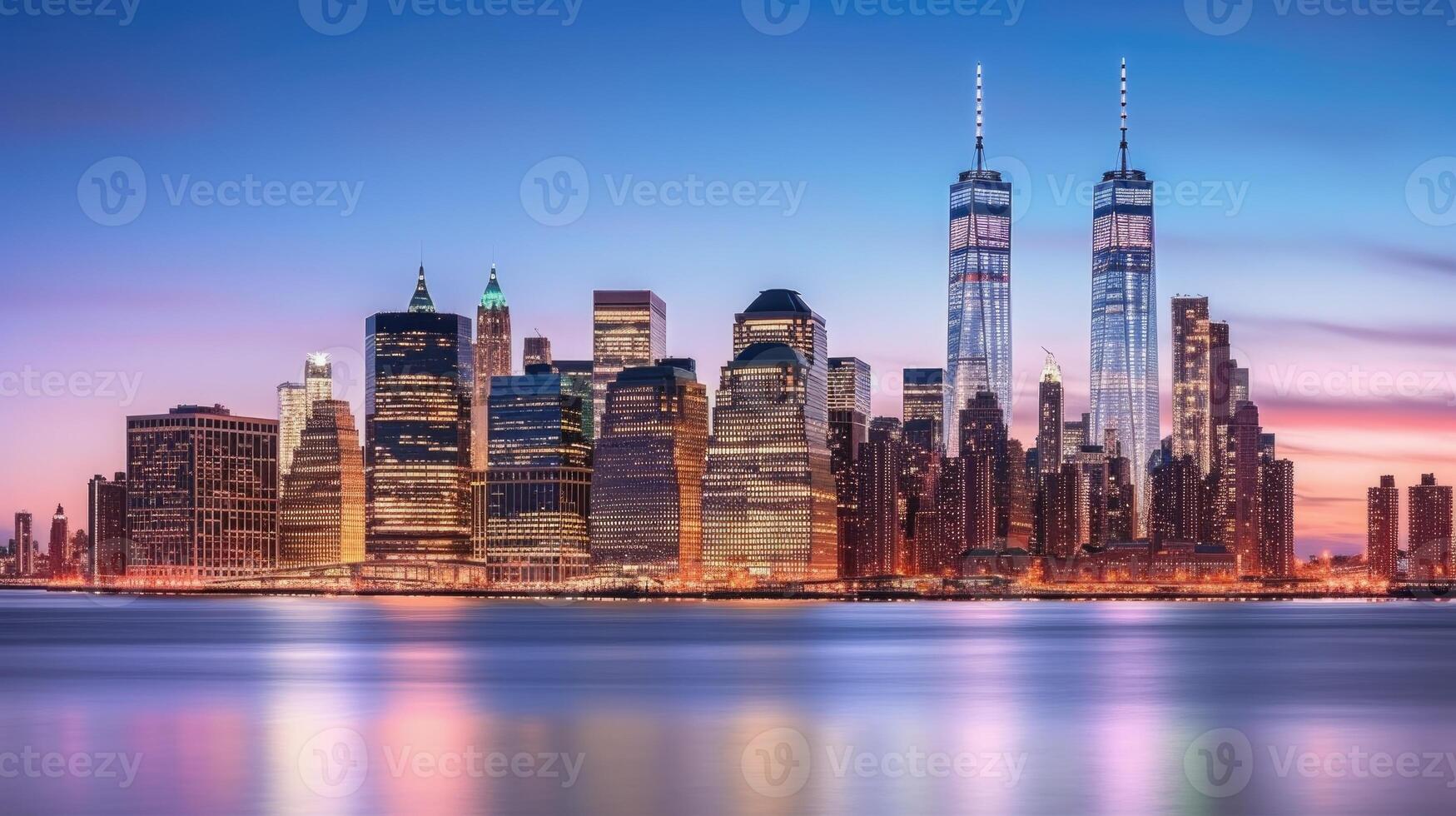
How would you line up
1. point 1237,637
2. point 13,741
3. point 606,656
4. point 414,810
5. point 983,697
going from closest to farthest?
1. point 414,810
2. point 13,741
3. point 983,697
4. point 606,656
5. point 1237,637

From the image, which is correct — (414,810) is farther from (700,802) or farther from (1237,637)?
(1237,637)

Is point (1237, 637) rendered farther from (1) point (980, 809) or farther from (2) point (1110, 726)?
(1) point (980, 809)

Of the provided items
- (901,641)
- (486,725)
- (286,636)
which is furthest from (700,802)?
(286,636)

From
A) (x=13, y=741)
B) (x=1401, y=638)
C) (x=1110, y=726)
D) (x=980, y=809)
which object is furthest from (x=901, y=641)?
(x=980, y=809)

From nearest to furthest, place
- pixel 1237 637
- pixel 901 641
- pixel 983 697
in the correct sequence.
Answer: pixel 983 697 → pixel 901 641 → pixel 1237 637

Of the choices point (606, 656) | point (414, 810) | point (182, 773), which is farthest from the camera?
point (606, 656)

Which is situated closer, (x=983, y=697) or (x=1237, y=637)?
(x=983, y=697)
